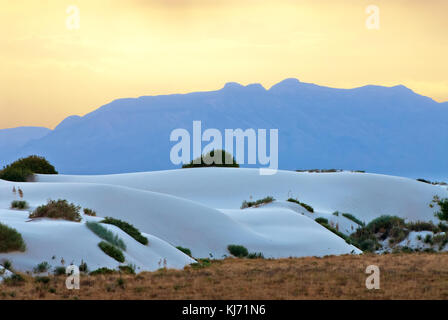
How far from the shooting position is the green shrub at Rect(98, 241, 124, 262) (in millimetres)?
17297

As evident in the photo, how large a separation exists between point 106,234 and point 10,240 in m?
3.44

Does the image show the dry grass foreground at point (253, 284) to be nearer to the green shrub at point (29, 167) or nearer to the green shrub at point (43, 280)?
the green shrub at point (43, 280)

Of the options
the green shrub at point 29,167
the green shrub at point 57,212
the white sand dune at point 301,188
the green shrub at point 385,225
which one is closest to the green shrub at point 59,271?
the green shrub at point 57,212

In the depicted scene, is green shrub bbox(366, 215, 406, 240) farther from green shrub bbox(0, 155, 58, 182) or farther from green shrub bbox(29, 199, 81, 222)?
green shrub bbox(0, 155, 58, 182)

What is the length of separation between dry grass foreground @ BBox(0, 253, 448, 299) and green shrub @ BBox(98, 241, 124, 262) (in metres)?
1.24

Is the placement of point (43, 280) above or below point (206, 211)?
below

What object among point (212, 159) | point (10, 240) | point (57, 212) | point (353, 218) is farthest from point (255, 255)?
point (212, 159)

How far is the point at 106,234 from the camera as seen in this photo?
1830 cm

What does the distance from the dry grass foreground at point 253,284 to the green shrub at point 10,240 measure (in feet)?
4.37

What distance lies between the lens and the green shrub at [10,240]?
1534cm

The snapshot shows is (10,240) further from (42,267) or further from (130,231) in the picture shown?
(130,231)
